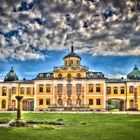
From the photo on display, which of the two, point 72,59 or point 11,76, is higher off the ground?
point 72,59

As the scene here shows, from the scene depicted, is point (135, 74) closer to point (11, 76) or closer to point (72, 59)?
point (72, 59)

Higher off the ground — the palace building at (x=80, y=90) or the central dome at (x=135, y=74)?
the central dome at (x=135, y=74)

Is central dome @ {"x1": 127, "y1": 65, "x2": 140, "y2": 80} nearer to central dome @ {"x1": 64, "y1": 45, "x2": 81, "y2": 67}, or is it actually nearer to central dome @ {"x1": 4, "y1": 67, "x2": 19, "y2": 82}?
central dome @ {"x1": 64, "y1": 45, "x2": 81, "y2": 67}

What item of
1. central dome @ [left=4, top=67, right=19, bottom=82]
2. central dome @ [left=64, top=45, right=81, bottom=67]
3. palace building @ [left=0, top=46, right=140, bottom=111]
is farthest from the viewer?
central dome @ [left=4, top=67, right=19, bottom=82]

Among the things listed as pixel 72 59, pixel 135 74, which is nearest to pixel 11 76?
pixel 72 59

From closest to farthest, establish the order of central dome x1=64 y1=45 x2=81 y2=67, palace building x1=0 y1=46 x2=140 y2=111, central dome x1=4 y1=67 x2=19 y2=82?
1. palace building x1=0 y1=46 x2=140 y2=111
2. central dome x1=64 y1=45 x2=81 y2=67
3. central dome x1=4 y1=67 x2=19 y2=82

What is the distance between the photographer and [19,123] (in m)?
25.2

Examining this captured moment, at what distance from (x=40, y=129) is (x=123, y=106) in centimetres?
4836

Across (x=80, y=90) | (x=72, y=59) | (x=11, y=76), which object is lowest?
(x=80, y=90)

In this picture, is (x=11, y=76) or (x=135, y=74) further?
(x=11, y=76)

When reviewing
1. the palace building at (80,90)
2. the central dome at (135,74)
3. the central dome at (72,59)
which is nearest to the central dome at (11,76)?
the palace building at (80,90)

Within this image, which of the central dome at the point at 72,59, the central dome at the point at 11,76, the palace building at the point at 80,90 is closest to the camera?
the palace building at the point at 80,90

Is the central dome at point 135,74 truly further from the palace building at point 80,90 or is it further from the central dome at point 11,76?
the central dome at point 11,76

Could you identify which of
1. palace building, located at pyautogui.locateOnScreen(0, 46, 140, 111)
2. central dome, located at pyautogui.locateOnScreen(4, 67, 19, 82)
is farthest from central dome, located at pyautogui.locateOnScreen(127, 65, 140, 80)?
central dome, located at pyautogui.locateOnScreen(4, 67, 19, 82)
